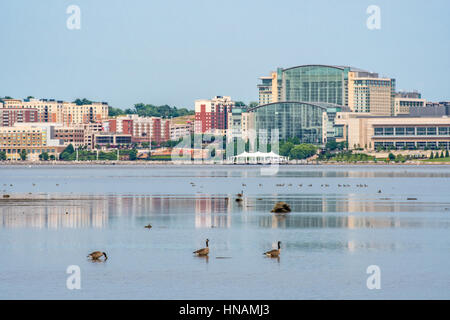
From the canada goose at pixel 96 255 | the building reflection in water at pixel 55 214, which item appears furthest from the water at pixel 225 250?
the canada goose at pixel 96 255

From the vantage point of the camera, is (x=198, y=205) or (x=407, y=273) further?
(x=198, y=205)

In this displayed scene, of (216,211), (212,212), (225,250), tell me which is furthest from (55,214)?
(225,250)

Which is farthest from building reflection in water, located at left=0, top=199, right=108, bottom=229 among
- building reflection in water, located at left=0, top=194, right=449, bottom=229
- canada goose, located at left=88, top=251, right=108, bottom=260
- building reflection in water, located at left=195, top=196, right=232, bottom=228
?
canada goose, located at left=88, top=251, right=108, bottom=260

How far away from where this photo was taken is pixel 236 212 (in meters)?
72.2

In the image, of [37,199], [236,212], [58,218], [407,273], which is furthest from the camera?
[37,199]

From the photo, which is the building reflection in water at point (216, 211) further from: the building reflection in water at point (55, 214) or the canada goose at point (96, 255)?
the canada goose at point (96, 255)

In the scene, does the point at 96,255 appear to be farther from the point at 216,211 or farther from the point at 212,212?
the point at 216,211

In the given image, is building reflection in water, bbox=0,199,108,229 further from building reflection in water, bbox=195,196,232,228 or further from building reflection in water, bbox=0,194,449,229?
building reflection in water, bbox=195,196,232,228

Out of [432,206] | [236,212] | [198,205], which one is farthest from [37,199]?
[432,206]

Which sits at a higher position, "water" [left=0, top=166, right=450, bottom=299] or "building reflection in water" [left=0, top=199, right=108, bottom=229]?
"building reflection in water" [left=0, top=199, right=108, bottom=229]

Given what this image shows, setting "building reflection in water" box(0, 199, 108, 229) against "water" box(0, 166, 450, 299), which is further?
"building reflection in water" box(0, 199, 108, 229)
